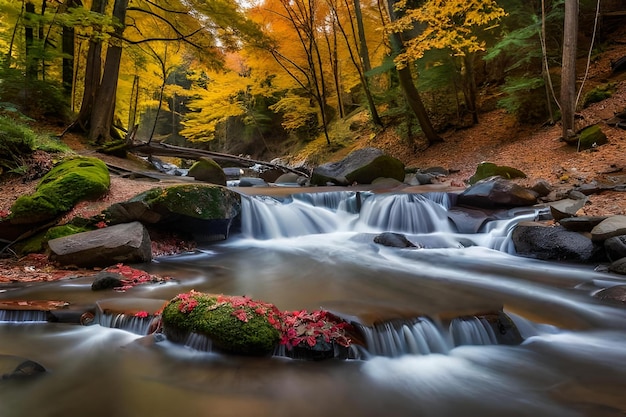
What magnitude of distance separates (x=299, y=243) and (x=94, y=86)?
333 inches

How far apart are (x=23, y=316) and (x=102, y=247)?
1783mm

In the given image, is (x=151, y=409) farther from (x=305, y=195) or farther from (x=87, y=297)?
(x=305, y=195)

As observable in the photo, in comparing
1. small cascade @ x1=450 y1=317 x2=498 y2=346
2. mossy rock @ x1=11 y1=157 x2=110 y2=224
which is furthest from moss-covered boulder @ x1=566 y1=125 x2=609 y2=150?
mossy rock @ x1=11 y1=157 x2=110 y2=224

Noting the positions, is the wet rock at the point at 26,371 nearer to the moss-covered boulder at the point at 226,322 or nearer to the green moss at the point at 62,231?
the moss-covered boulder at the point at 226,322

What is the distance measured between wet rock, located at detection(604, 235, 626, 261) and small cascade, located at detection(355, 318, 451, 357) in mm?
3415

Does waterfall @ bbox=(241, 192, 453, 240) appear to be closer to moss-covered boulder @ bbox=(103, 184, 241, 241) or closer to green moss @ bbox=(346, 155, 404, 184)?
moss-covered boulder @ bbox=(103, 184, 241, 241)

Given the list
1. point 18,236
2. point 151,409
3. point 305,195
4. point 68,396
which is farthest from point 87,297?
point 305,195

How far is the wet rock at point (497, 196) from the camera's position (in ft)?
25.8

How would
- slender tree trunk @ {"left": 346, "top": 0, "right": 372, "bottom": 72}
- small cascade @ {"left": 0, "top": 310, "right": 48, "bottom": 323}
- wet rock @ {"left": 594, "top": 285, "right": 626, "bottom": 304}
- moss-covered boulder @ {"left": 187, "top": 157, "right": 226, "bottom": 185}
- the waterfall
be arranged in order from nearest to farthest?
small cascade @ {"left": 0, "top": 310, "right": 48, "bottom": 323}, wet rock @ {"left": 594, "top": 285, "right": 626, "bottom": 304}, the waterfall, moss-covered boulder @ {"left": 187, "top": 157, "right": 226, "bottom": 185}, slender tree trunk @ {"left": 346, "top": 0, "right": 372, "bottom": 72}

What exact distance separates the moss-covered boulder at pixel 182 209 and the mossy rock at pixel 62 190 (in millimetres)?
A: 707

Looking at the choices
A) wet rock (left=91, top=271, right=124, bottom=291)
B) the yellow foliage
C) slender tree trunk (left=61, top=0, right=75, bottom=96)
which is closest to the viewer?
wet rock (left=91, top=271, right=124, bottom=291)

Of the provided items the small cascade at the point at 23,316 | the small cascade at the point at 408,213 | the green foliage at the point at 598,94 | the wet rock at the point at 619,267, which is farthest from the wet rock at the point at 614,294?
the green foliage at the point at 598,94

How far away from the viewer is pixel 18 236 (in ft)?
20.6

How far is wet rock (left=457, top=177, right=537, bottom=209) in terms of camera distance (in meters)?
7.88
